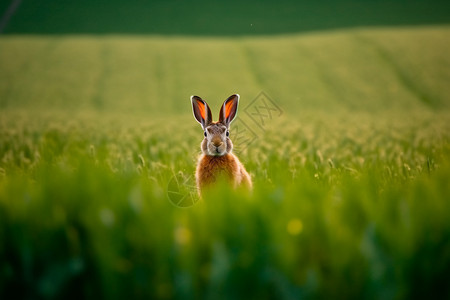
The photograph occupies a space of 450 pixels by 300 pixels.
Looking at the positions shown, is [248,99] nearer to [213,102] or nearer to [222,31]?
[213,102]

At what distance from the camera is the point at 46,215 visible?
2178mm

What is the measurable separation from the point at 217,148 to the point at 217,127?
0.17m

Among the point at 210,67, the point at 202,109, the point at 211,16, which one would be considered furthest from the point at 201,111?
the point at 211,16

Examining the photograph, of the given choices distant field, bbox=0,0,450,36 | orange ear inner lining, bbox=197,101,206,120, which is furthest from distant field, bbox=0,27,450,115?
orange ear inner lining, bbox=197,101,206,120

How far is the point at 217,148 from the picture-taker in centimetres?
385

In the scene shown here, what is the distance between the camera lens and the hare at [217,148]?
3.86 m

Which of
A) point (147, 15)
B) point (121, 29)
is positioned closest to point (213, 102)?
point (121, 29)

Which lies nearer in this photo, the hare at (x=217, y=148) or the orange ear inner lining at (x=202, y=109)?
the hare at (x=217, y=148)

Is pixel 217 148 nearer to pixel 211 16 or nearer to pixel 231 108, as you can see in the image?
pixel 231 108

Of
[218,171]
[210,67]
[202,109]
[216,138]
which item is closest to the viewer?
[216,138]

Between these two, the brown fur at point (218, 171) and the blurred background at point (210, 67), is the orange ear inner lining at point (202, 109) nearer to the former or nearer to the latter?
the brown fur at point (218, 171)

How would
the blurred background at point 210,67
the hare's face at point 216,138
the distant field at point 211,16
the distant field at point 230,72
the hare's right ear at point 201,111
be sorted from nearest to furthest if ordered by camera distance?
the hare's face at point 216,138, the hare's right ear at point 201,111, the distant field at point 230,72, the blurred background at point 210,67, the distant field at point 211,16

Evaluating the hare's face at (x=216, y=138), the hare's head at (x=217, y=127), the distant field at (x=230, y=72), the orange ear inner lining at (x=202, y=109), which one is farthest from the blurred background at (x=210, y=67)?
the hare's face at (x=216, y=138)

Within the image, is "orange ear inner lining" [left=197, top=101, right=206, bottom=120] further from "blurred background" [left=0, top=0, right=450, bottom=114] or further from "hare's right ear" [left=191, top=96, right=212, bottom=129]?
"blurred background" [left=0, top=0, right=450, bottom=114]
